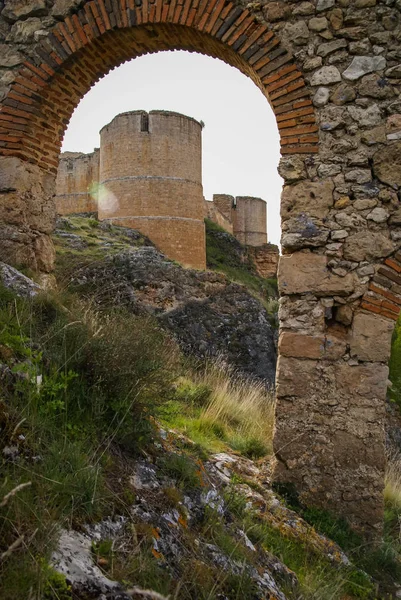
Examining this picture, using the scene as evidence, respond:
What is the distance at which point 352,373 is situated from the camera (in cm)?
408

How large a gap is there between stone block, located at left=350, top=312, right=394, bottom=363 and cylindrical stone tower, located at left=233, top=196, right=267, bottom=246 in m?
29.6

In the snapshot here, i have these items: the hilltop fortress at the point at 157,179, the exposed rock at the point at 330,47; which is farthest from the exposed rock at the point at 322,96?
the hilltop fortress at the point at 157,179

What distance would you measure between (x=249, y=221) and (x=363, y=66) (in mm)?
29813

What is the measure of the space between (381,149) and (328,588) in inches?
137

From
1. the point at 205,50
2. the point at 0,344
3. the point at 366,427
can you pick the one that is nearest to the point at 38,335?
the point at 0,344

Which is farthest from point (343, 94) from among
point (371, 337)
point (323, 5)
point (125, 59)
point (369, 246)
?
point (125, 59)

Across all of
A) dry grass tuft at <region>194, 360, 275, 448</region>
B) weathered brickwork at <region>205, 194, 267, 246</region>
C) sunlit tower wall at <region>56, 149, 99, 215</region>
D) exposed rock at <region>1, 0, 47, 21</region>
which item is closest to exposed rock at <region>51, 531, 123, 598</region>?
dry grass tuft at <region>194, 360, 275, 448</region>

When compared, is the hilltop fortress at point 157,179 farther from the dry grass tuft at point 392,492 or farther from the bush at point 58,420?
the bush at point 58,420

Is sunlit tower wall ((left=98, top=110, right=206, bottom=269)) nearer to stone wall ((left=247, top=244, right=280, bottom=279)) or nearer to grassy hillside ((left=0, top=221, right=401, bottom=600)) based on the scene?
stone wall ((left=247, top=244, right=280, bottom=279))

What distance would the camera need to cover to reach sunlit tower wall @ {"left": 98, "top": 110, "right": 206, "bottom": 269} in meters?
19.8

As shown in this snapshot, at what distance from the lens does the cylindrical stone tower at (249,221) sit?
3347 centimetres

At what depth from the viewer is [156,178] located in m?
19.9

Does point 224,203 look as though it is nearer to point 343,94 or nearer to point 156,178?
point 156,178

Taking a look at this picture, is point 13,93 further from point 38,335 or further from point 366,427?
point 366,427
